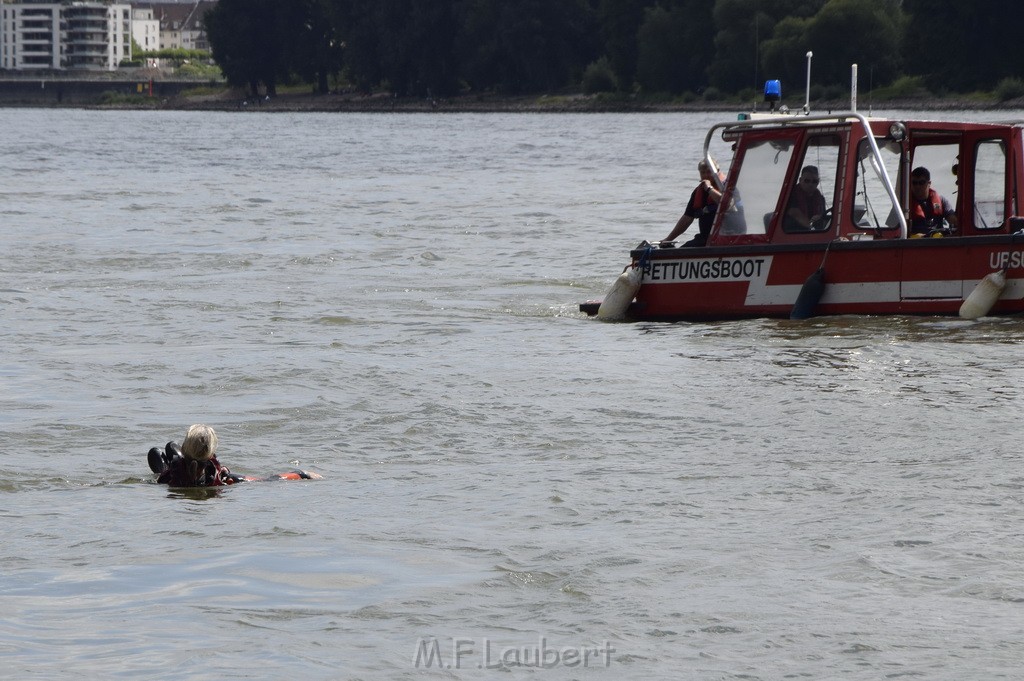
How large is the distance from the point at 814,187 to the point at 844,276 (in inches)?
35.6

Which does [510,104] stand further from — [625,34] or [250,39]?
[250,39]

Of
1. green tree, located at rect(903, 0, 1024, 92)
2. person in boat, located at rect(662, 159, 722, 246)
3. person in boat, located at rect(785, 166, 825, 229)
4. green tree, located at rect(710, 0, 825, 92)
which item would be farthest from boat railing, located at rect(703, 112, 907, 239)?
green tree, located at rect(903, 0, 1024, 92)

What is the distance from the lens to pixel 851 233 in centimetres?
1566

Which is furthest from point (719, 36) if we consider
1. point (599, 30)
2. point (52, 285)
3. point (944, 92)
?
point (52, 285)

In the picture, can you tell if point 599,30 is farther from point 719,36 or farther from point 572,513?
point 572,513

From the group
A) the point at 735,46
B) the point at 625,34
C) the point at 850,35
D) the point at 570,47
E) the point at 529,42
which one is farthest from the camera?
the point at 570,47

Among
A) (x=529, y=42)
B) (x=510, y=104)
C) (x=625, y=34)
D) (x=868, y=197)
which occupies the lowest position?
(x=868, y=197)

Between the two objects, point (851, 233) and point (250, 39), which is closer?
point (851, 233)

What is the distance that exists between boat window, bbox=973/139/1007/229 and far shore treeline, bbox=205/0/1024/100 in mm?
39975

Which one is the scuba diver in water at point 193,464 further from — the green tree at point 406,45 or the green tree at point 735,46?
the green tree at point 406,45

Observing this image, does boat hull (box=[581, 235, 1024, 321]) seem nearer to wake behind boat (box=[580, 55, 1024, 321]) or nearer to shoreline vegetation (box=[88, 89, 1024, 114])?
wake behind boat (box=[580, 55, 1024, 321])

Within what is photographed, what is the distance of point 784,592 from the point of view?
7.65 metres

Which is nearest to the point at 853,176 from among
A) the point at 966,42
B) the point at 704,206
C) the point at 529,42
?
the point at 704,206

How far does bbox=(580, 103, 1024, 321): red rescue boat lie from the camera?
606 inches
